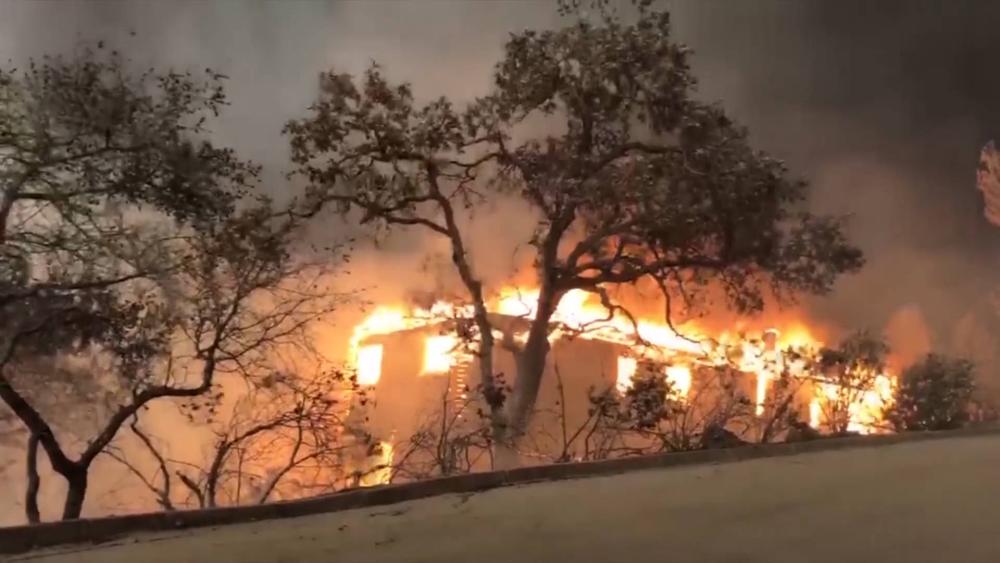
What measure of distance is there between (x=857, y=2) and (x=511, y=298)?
6.56 metres

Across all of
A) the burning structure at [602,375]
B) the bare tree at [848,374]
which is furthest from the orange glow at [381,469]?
the bare tree at [848,374]

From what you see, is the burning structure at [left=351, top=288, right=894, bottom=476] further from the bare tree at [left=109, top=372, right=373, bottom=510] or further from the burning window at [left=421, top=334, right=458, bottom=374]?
the bare tree at [left=109, top=372, right=373, bottom=510]

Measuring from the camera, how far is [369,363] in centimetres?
1016

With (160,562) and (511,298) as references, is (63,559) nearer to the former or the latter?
(160,562)

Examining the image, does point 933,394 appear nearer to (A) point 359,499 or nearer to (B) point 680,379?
(B) point 680,379

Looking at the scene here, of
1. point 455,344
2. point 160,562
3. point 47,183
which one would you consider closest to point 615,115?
point 455,344

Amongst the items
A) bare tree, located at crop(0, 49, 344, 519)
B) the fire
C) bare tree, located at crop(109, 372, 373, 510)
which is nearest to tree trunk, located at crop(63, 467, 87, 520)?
bare tree, located at crop(0, 49, 344, 519)

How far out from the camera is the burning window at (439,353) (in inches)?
436

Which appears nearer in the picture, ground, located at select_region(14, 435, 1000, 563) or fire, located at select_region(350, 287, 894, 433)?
ground, located at select_region(14, 435, 1000, 563)

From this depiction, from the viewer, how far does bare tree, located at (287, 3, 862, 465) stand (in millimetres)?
10641

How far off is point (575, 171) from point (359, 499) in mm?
5969

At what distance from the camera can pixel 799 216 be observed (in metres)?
12.0

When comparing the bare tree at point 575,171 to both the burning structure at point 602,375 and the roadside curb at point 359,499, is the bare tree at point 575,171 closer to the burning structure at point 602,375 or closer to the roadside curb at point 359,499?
the burning structure at point 602,375

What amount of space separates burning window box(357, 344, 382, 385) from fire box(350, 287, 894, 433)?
53 cm
